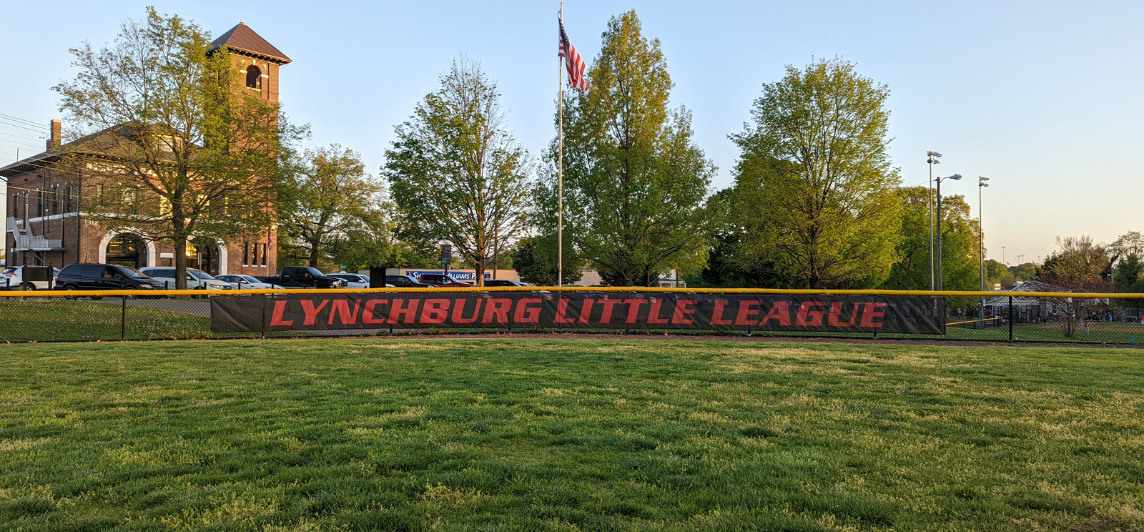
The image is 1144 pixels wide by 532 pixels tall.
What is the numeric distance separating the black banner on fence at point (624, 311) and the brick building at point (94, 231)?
37584mm

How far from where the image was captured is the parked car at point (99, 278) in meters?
30.1

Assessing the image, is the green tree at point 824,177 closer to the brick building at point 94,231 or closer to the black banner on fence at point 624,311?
the black banner on fence at point 624,311

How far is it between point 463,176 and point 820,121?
15668mm

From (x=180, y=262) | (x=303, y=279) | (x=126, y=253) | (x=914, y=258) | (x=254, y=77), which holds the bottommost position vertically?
(x=303, y=279)

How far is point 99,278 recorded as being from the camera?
3036 centimetres

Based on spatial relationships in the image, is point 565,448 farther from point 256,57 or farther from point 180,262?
point 256,57

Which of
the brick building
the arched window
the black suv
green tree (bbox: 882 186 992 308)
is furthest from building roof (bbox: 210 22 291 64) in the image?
green tree (bbox: 882 186 992 308)

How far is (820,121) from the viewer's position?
27828mm

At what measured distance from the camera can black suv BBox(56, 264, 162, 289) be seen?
3014 cm

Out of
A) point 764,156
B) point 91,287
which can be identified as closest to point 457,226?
point 764,156

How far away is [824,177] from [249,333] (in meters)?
23.6

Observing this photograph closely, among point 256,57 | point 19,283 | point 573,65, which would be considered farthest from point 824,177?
point 256,57

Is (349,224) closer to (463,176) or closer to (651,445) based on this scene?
(463,176)

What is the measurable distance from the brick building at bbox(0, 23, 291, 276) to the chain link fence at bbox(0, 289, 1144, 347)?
34.4 meters
